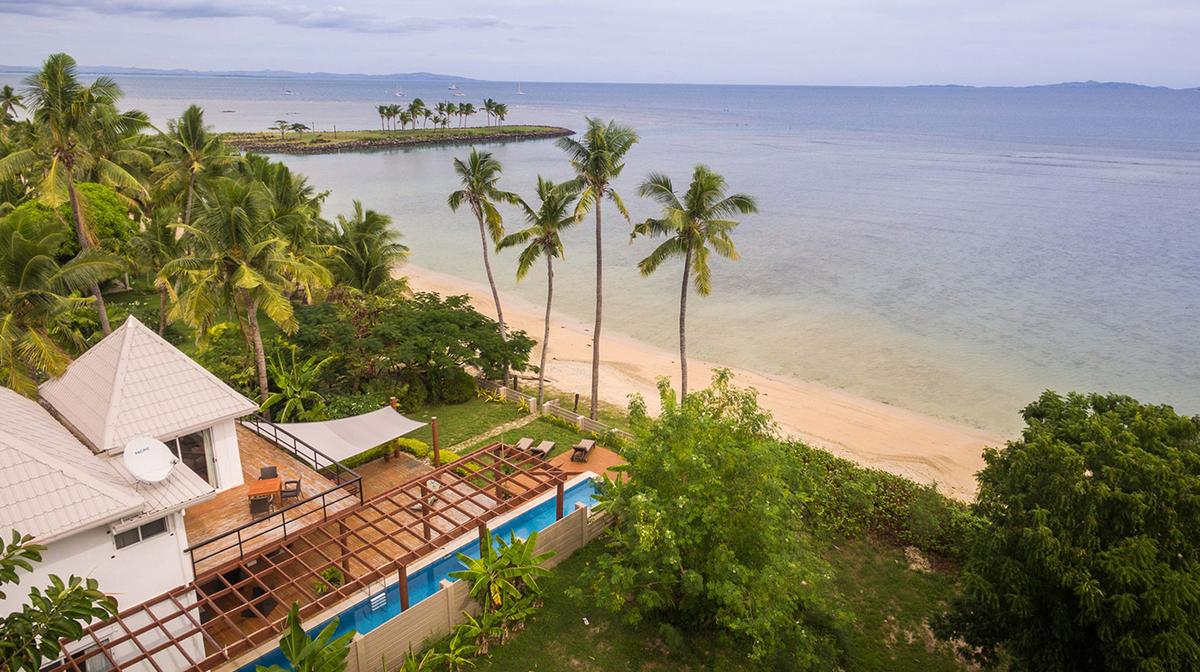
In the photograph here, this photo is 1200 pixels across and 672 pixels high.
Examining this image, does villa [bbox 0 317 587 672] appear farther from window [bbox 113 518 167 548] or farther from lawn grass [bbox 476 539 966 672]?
lawn grass [bbox 476 539 966 672]

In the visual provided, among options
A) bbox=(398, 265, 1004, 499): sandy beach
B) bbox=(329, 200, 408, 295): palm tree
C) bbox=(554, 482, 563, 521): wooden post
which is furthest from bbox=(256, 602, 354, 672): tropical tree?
bbox=(329, 200, 408, 295): palm tree

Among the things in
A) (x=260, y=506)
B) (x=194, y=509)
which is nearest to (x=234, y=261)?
(x=194, y=509)

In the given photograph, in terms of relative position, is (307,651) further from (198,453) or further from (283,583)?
(198,453)

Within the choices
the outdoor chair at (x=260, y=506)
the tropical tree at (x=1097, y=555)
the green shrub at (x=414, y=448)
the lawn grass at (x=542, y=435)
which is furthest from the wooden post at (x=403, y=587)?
the tropical tree at (x=1097, y=555)

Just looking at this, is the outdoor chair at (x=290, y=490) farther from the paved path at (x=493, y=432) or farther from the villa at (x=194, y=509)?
the paved path at (x=493, y=432)

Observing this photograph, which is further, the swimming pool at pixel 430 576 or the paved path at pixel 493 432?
the paved path at pixel 493 432

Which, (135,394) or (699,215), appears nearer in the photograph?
(135,394)
